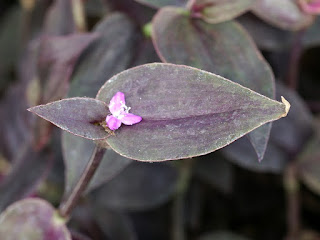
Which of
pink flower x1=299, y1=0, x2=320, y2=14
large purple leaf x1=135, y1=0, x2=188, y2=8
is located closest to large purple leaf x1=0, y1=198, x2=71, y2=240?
large purple leaf x1=135, y1=0, x2=188, y2=8

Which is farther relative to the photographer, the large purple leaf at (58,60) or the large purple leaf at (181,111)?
the large purple leaf at (58,60)

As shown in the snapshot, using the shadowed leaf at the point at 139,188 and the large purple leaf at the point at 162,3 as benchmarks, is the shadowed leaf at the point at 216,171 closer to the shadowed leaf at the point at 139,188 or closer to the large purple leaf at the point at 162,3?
the shadowed leaf at the point at 139,188

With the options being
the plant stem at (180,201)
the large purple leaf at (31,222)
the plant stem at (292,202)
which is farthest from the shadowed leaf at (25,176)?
the plant stem at (292,202)

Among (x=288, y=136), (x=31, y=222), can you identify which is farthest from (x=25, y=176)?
(x=288, y=136)

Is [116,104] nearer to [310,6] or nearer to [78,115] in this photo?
[78,115]

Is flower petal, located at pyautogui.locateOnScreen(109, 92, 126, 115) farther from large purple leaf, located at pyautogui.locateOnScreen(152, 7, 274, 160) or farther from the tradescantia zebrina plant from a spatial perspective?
large purple leaf, located at pyautogui.locateOnScreen(152, 7, 274, 160)

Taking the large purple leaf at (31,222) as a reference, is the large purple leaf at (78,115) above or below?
above
